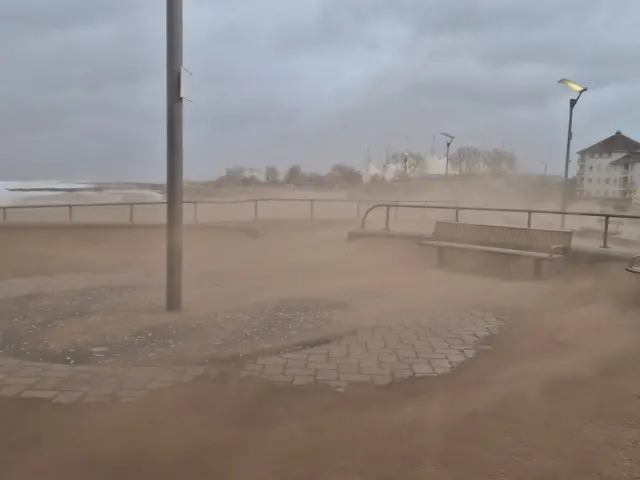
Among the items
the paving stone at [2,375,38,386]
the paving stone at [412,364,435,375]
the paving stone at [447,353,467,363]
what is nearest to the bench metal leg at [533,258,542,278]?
the paving stone at [447,353,467,363]

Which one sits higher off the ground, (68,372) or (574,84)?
(574,84)

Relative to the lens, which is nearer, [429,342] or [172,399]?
[172,399]

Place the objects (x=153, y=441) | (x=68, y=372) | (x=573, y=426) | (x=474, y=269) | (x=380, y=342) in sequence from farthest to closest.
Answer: (x=474, y=269)
(x=380, y=342)
(x=68, y=372)
(x=573, y=426)
(x=153, y=441)

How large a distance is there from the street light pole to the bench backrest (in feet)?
15.1

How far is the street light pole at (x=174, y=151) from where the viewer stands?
185 inches

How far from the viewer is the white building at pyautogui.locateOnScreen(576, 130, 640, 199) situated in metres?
11.8

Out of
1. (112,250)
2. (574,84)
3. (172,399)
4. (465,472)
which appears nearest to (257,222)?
(112,250)

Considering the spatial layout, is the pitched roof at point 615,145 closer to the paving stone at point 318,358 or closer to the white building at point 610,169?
the white building at point 610,169

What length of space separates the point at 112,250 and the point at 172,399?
23.9 feet

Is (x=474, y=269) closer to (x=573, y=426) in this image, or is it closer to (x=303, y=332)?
(x=303, y=332)

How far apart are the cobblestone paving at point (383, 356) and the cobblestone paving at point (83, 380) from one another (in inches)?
20.0

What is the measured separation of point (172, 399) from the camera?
117 inches

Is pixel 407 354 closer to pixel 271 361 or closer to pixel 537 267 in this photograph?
pixel 271 361

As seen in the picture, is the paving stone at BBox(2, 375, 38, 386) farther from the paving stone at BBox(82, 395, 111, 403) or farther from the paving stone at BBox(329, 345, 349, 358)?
the paving stone at BBox(329, 345, 349, 358)
